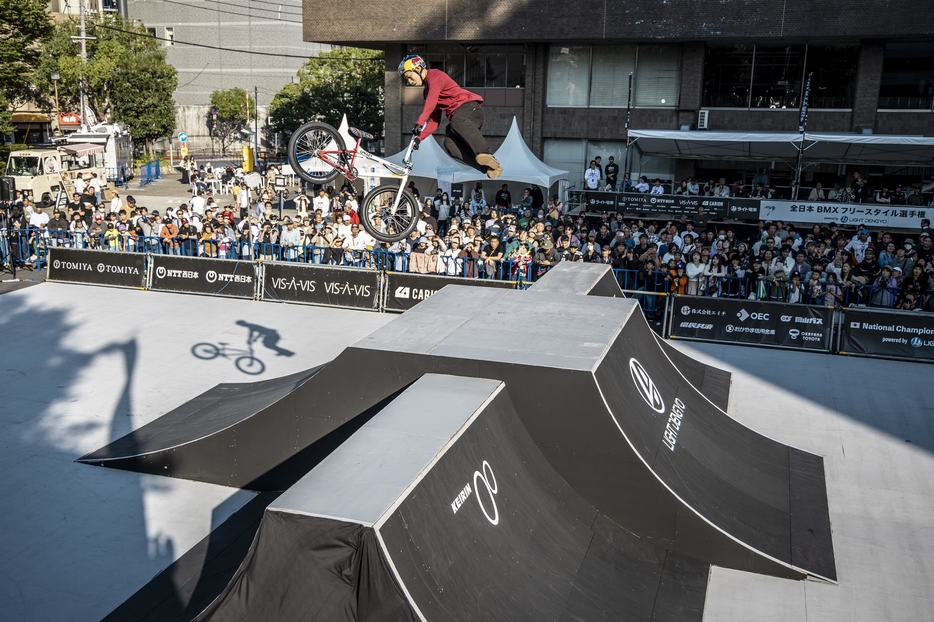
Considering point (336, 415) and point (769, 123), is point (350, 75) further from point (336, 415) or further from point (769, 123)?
point (336, 415)

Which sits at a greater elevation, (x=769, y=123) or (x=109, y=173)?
(x=769, y=123)

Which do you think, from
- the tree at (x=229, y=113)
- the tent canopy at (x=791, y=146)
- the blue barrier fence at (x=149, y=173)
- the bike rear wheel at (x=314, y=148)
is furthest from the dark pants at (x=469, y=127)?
the tree at (x=229, y=113)

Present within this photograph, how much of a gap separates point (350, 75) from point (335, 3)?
1892cm

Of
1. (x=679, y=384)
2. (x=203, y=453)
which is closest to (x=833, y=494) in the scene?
(x=679, y=384)

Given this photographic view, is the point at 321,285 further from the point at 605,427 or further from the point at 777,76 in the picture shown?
the point at 777,76

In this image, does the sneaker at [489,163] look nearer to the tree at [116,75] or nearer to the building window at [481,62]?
the building window at [481,62]

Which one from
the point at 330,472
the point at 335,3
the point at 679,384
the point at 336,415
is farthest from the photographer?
the point at 335,3

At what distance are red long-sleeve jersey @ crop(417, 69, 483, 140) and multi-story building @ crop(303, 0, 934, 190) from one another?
20956 mm

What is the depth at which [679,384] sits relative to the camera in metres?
10.7

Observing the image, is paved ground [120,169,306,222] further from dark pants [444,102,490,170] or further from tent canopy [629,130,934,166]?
dark pants [444,102,490,170]

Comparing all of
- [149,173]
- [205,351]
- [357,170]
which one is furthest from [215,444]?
[149,173]

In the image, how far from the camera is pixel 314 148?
1047 cm

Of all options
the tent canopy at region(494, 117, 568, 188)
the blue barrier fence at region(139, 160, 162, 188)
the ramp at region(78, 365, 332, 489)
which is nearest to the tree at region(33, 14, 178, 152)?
the blue barrier fence at region(139, 160, 162, 188)

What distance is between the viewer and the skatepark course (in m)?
8.05
